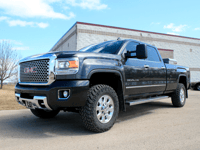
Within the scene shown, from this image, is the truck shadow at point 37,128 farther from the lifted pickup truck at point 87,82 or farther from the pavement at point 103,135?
the lifted pickup truck at point 87,82

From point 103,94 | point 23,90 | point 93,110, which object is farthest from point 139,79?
point 23,90

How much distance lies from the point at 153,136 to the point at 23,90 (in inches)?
102

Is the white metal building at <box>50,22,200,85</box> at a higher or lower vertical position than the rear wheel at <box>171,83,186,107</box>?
higher

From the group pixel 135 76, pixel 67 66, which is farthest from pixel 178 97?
pixel 67 66

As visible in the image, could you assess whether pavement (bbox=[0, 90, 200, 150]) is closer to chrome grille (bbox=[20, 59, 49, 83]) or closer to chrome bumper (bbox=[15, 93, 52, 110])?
chrome bumper (bbox=[15, 93, 52, 110])

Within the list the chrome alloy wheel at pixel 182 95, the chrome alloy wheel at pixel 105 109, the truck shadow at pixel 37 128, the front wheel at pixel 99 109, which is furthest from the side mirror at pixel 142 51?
the chrome alloy wheel at pixel 182 95

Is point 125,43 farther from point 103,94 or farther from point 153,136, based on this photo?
point 153,136

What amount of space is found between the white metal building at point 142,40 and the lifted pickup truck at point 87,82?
14.9 metres

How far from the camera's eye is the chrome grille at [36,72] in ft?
10.7

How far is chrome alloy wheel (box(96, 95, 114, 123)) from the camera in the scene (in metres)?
3.43

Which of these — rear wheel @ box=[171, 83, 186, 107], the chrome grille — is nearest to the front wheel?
the chrome grille

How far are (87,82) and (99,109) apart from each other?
A: 1.98 ft

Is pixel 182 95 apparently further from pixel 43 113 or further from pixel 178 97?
pixel 43 113

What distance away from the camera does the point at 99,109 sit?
3.41 m
